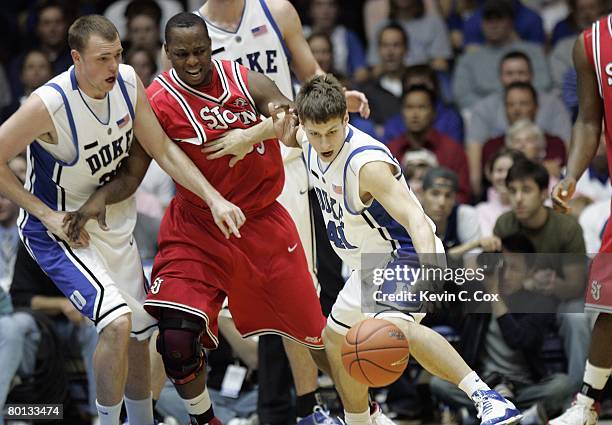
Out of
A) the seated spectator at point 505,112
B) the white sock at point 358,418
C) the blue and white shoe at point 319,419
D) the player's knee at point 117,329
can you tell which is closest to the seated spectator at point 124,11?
the seated spectator at point 505,112

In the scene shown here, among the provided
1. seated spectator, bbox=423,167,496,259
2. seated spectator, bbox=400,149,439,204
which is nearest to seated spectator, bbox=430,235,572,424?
seated spectator, bbox=423,167,496,259

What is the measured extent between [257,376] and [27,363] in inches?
62.6

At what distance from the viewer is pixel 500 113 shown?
34.3 feet

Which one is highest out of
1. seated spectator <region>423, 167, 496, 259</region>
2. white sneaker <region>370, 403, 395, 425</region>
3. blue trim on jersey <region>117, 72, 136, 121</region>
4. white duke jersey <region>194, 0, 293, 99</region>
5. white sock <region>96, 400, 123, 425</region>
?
white duke jersey <region>194, 0, 293, 99</region>

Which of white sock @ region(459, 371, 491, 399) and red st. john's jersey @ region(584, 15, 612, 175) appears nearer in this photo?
white sock @ region(459, 371, 491, 399)

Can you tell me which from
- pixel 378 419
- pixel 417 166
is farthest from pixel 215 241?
pixel 417 166

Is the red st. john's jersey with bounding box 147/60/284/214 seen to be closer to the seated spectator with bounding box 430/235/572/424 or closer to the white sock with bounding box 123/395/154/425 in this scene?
the white sock with bounding box 123/395/154/425

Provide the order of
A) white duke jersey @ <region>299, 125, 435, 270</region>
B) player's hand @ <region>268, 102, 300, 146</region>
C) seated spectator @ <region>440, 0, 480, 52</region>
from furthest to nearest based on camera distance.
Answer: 1. seated spectator @ <region>440, 0, 480, 52</region>
2. player's hand @ <region>268, 102, 300, 146</region>
3. white duke jersey @ <region>299, 125, 435, 270</region>

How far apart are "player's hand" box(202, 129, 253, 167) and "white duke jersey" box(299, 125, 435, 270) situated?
1.05 ft

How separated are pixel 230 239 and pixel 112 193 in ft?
2.32

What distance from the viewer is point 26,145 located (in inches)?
248

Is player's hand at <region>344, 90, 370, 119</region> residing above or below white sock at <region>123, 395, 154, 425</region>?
above

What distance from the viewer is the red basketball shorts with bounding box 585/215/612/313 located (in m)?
6.48

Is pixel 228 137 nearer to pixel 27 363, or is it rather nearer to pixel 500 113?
pixel 27 363
